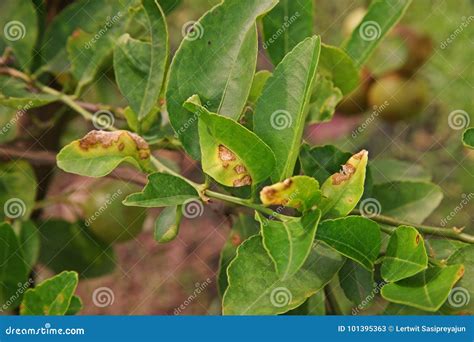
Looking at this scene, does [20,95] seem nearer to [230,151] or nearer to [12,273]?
[12,273]

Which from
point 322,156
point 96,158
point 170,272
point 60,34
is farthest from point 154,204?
point 170,272

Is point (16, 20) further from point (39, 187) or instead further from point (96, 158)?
point (96, 158)

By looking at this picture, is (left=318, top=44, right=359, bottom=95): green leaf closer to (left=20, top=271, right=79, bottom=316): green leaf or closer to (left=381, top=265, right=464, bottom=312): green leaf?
(left=381, top=265, right=464, bottom=312): green leaf

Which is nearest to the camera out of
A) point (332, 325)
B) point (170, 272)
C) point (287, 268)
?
point (287, 268)

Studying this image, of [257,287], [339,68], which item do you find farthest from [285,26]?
[257,287]

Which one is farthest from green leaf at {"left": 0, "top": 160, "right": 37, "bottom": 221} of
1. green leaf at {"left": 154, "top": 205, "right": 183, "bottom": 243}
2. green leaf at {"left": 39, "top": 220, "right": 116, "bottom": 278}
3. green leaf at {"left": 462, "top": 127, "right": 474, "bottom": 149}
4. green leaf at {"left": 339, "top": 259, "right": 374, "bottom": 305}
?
green leaf at {"left": 462, "top": 127, "right": 474, "bottom": 149}

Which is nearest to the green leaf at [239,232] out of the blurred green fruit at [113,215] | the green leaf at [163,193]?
the blurred green fruit at [113,215]
